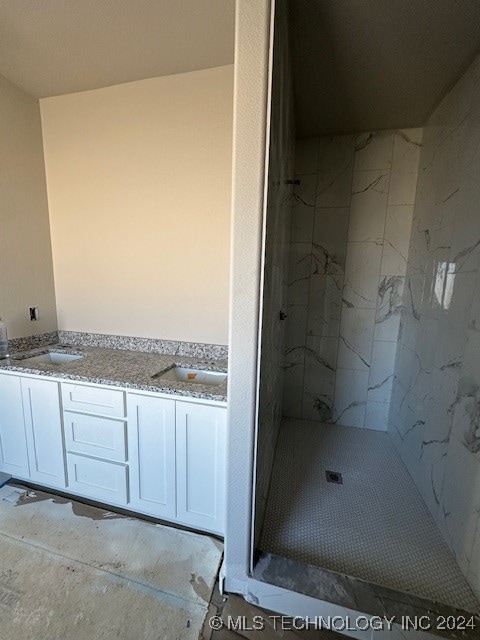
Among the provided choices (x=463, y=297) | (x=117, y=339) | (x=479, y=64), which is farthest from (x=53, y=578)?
(x=479, y=64)

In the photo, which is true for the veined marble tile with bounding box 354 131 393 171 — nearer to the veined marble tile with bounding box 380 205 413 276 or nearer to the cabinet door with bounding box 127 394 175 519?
the veined marble tile with bounding box 380 205 413 276

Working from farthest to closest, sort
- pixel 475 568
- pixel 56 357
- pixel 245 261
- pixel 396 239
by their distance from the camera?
pixel 396 239, pixel 56 357, pixel 475 568, pixel 245 261

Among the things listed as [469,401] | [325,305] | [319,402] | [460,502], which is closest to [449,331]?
[469,401]

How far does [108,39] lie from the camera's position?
1541 mm

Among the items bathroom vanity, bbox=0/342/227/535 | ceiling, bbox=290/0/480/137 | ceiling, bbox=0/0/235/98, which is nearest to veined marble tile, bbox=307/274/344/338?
ceiling, bbox=290/0/480/137

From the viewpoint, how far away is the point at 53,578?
1.25 metres

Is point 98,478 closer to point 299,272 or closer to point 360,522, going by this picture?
point 360,522

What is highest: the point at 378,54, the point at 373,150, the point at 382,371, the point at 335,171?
the point at 378,54

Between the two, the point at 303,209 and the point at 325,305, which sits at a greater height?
the point at 303,209

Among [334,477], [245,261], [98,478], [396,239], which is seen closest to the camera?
[245,261]

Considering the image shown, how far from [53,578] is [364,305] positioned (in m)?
2.55

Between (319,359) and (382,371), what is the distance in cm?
52

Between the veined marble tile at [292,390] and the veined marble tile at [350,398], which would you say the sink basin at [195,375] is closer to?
the veined marble tile at [292,390]

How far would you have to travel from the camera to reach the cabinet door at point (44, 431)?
63.2 inches
